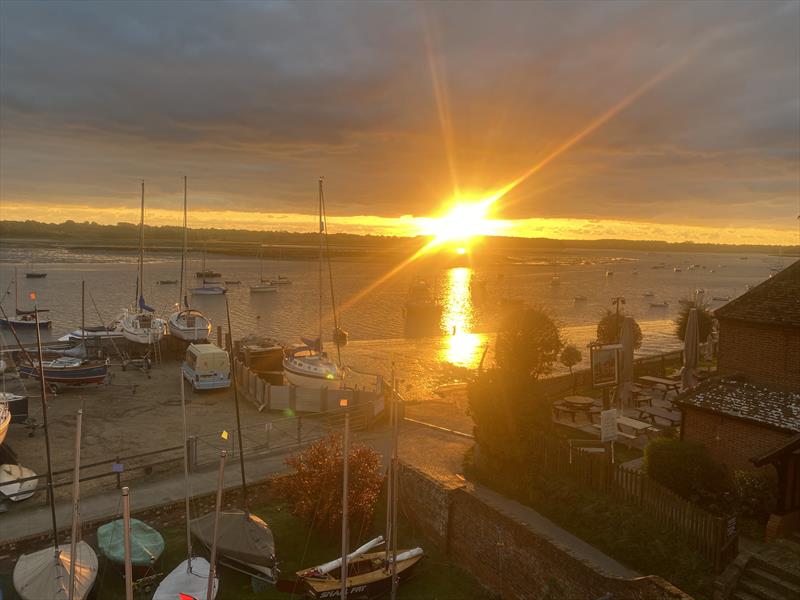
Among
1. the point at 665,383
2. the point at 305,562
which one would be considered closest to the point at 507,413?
the point at 305,562

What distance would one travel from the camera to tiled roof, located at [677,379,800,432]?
618 inches

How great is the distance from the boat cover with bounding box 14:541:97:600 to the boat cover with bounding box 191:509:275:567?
101 inches

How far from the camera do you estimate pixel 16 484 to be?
60.3 feet

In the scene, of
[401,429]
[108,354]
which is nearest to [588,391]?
[401,429]

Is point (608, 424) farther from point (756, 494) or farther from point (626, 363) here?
point (626, 363)

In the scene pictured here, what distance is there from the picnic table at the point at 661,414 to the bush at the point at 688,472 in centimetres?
569

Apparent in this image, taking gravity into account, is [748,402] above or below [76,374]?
above

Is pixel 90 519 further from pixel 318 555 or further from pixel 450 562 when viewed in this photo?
pixel 450 562

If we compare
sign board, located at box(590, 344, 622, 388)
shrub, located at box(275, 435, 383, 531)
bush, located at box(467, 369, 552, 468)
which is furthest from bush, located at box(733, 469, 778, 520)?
shrub, located at box(275, 435, 383, 531)

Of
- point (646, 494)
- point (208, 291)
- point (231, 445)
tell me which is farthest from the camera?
point (208, 291)

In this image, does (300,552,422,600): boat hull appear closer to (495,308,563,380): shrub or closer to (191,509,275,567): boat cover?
(191,509,275,567): boat cover

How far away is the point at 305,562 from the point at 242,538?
2005 millimetres

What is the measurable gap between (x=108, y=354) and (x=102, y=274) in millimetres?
127312

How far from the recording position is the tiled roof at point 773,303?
1784 centimetres
